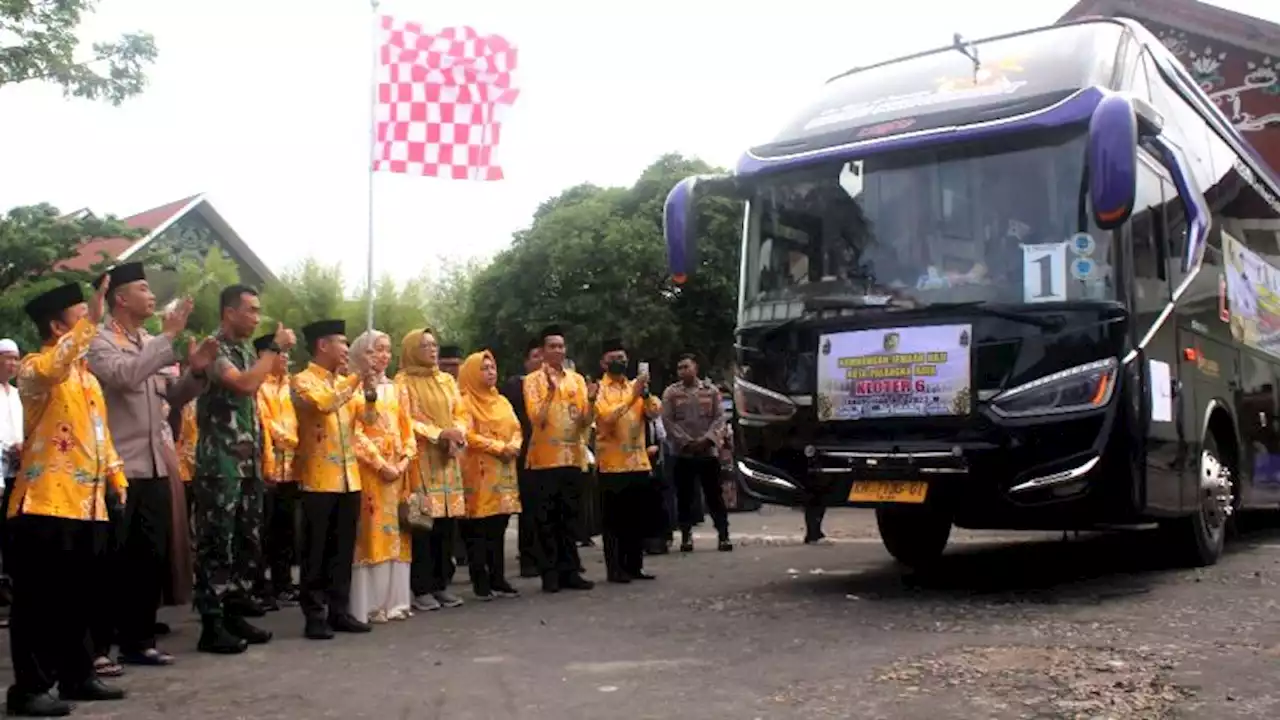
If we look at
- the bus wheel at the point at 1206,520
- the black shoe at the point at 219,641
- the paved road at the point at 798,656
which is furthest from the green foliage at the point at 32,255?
the bus wheel at the point at 1206,520

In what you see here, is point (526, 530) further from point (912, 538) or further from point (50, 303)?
point (50, 303)

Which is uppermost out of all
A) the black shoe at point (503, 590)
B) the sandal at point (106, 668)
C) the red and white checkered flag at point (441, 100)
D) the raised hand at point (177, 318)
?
the red and white checkered flag at point (441, 100)

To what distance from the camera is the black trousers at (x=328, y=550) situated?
657 cm

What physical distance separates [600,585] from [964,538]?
4.34 metres

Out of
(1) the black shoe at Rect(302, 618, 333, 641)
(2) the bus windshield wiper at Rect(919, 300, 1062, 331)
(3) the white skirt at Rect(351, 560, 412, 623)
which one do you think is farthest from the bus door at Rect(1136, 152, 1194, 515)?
(1) the black shoe at Rect(302, 618, 333, 641)

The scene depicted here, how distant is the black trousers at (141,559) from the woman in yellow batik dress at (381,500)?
1237mm

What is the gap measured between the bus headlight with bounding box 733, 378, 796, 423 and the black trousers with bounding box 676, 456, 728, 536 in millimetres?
3334

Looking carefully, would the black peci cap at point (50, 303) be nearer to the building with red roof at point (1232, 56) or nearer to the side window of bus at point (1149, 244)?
the side window of bus at point (1149, 244)

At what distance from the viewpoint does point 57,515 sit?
4883mm

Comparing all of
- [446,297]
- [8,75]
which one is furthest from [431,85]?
[446,297]

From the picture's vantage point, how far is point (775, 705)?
4.61 metres

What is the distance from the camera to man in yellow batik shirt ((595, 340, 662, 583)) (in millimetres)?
8781

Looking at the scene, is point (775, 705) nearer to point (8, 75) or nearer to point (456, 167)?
point (456, 167)

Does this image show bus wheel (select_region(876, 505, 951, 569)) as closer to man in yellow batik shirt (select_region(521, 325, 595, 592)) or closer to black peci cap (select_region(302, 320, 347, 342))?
man in yellow batik shirt (select_region(521, 325, 595, 592))
